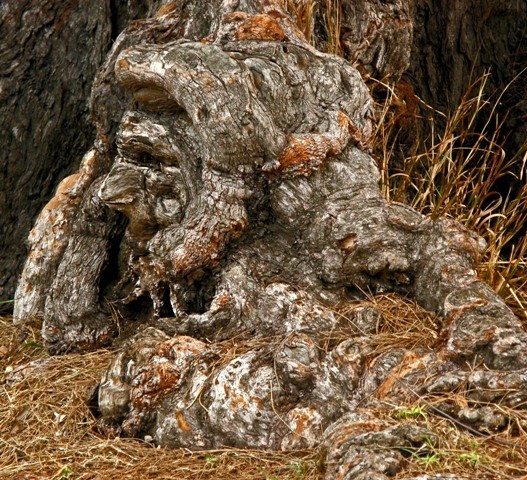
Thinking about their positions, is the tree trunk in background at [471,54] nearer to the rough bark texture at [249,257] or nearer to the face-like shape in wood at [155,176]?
the rough bark texture at [249,257]

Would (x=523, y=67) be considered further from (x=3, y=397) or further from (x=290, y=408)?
(x=3, y=397)

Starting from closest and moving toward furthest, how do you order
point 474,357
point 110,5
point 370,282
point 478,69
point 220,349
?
point 474,357, point 220,349, point 370,282, point 110,5, point 478,69

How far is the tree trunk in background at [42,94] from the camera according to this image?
530 cm

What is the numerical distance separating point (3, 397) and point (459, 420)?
A: 219cm

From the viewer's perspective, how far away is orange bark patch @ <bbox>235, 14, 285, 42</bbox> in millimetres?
4418

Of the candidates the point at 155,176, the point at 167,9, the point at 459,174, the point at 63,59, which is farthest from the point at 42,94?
the point at 459,174

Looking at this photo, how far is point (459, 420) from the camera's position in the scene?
129 inches

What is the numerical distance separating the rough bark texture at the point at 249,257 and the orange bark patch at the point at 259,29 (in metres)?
0.01

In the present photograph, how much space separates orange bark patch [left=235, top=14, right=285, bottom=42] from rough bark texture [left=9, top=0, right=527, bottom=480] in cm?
1

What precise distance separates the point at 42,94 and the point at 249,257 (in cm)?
190

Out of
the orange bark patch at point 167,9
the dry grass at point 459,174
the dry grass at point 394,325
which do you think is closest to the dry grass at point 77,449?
the dry grass at point 394,325

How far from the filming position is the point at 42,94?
539 centimetres

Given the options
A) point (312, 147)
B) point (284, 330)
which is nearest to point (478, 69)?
point (312, 147)

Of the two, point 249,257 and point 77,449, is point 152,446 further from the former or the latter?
point 249,257
